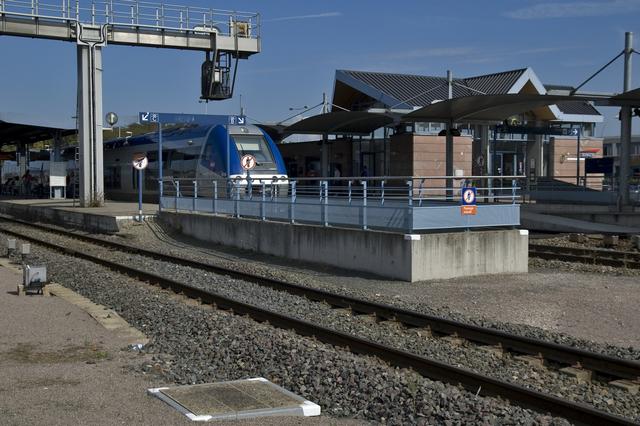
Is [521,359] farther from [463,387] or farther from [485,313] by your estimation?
[485,313]

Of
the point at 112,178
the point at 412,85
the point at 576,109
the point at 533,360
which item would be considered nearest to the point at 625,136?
the point at 412,85

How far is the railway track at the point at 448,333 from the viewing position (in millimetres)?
6465

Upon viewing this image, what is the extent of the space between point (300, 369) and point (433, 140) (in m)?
30.1

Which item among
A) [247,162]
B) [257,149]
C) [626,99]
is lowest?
[247,162]

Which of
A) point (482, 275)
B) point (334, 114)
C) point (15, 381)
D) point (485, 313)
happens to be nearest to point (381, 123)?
point (334, 114)

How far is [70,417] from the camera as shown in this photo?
574cm

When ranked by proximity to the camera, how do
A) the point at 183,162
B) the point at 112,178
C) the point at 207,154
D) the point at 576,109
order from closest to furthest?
the point at 207,154
the point at 183,162
the point at 112,178
the point at 576,109

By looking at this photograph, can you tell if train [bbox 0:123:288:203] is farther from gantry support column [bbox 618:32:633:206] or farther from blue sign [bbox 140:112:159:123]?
gantry support column [bbox 618:32:633:206]

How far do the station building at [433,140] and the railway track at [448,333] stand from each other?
20.2 metres

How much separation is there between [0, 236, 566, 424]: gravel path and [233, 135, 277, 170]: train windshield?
1592 cm

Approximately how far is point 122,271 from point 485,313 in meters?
8.46

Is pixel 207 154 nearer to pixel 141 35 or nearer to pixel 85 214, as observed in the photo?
pixel 85 214

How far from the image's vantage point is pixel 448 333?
991 cm

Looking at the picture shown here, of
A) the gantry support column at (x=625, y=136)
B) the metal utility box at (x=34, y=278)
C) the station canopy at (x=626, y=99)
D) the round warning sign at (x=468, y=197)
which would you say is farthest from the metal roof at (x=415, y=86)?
the metal utility box at (x=34, y=278)
